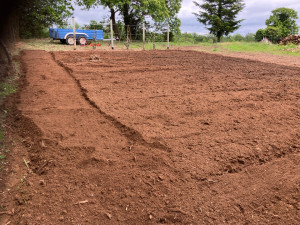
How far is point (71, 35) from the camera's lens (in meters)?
15.5

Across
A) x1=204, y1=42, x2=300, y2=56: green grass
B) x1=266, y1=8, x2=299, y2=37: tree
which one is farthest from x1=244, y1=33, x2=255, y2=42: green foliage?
x1=204, y1=42, x2=300, y2=56: green grass

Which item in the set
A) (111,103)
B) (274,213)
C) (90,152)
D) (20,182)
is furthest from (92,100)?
(274,213)

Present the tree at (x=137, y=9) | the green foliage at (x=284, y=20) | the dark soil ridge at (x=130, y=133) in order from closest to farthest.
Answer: the dark soil ridge at (x=130, y=133), the tree at (x=137, y=9), the green foliage at (x=284, y=20)

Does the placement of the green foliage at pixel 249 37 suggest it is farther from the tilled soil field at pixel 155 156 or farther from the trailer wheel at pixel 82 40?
the tilled soil field at pixel 155 156

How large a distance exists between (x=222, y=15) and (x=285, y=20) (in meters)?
9.87

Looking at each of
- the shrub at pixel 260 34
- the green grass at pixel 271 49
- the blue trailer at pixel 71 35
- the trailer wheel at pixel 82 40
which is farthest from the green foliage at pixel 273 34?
the trailer wheel at pixel 82 40

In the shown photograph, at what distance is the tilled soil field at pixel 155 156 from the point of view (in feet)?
6.10

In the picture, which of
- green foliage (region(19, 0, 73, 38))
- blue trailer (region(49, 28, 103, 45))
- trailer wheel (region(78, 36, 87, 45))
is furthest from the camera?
trailer wheel (region(78, 36, 87, 45))

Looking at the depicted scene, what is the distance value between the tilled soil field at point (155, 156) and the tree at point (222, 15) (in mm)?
28633

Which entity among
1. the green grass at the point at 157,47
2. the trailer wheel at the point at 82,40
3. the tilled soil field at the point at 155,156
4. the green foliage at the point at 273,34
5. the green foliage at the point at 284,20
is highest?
the green foliage at the point at 284,20

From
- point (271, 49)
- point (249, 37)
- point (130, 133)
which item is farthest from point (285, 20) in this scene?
point (130, 133)

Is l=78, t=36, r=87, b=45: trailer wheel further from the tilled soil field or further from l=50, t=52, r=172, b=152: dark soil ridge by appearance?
l=50, t=52, r=172, b=152: dark soil ridge

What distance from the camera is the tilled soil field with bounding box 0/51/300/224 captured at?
1.86 metres

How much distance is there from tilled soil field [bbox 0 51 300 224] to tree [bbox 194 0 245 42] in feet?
93.9
